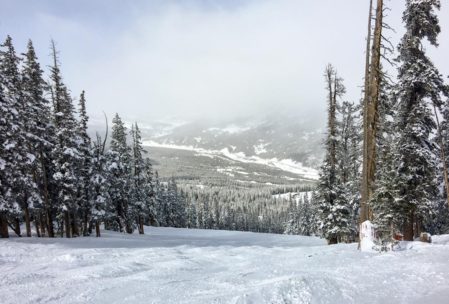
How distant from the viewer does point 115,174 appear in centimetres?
4206

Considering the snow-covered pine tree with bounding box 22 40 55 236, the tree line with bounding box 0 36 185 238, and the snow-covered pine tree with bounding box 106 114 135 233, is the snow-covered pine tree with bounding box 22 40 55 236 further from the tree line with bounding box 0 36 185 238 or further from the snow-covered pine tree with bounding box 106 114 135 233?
the snow-covered pine tree with bounding box 106 114 135 233

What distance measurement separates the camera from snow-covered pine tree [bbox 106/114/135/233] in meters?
41.7

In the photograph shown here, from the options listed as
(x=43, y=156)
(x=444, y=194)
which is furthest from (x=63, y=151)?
(x=444, y=194)

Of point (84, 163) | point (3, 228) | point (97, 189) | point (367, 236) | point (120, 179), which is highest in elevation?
point (84, 163)

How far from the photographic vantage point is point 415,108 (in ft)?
A: 67.9

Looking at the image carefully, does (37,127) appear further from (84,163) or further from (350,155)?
(350,155)

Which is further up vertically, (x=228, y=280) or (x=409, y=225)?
(x=228, y=280)

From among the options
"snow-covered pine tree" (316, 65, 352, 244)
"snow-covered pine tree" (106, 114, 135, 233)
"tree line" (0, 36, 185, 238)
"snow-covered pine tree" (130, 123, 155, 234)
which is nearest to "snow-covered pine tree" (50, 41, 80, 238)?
"tree line" (0, 36, 185, 238)

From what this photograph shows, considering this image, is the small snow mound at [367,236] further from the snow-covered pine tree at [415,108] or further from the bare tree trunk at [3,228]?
the bare tree trunk at [3,228]

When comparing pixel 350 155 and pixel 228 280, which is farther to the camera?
pixel 350 155

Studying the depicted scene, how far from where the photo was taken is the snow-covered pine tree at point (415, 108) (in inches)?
802

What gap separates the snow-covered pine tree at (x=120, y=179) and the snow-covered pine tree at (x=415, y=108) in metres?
Result: 29.9

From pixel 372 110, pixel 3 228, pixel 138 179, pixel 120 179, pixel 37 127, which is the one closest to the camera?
pixel 372 110

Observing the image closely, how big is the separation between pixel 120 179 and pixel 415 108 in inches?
1247
